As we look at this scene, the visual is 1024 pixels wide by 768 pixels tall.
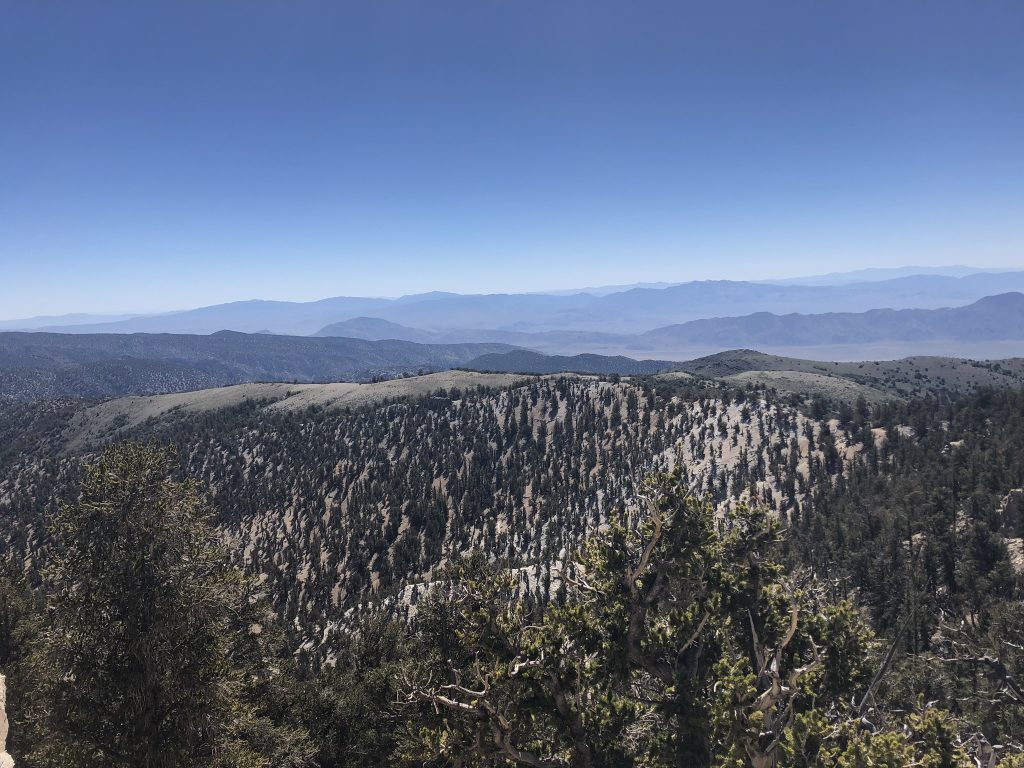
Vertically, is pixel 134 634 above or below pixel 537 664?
→ above

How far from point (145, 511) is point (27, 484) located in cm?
19857

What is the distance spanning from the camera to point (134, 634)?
12.8m

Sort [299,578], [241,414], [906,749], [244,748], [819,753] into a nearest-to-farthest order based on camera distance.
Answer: [906,749]
[819,753]
[244,748]
[299,578]
[241,414]

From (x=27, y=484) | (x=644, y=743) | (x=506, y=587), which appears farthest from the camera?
(x=27, y=484)

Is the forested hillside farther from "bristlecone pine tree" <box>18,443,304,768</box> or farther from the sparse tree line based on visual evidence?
"bristlecone pine tree" <box>18,443,304,768</box>

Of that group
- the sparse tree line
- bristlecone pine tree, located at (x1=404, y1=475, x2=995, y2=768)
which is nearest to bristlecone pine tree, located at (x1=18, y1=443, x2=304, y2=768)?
the sparse tree line

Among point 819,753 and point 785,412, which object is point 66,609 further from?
point 785,412

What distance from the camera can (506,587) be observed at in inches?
733

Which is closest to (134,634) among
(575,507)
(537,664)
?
(537,664)

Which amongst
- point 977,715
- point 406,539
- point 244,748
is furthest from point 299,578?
point 977,715

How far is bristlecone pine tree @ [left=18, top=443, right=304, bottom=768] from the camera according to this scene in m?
12.7

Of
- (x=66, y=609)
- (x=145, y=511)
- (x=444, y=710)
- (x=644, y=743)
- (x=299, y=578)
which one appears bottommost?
(x=299, y=578)

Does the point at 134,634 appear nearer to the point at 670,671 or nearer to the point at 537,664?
the point at 537,664

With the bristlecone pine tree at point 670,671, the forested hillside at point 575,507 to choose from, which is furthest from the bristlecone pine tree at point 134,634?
the bristlecone pine tree at point 670,671
